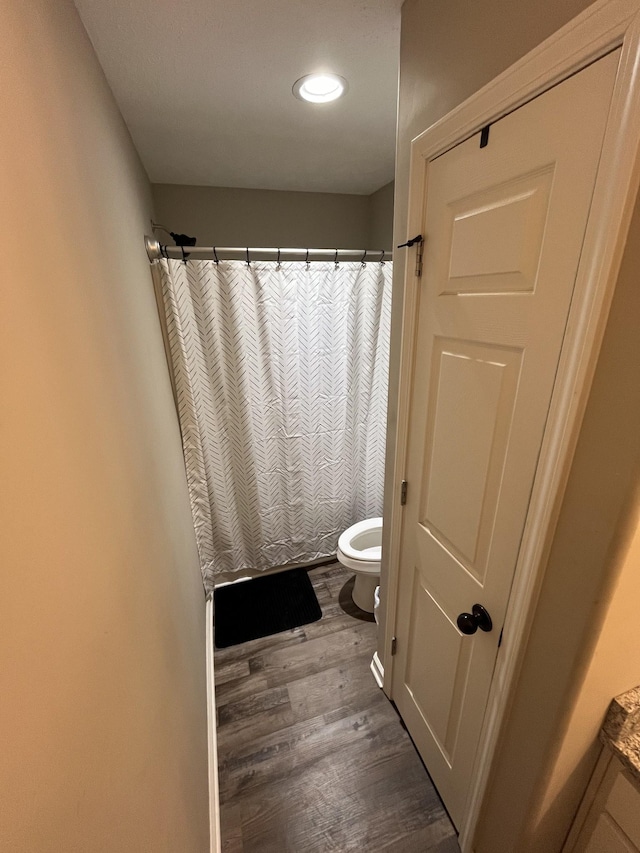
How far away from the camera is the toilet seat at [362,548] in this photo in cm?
191

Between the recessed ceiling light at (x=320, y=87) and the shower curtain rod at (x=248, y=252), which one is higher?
the recessed ceiling light at (x=320, y=87)

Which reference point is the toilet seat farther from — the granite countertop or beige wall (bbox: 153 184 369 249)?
beige wall (bbox: 153 184 369 249)

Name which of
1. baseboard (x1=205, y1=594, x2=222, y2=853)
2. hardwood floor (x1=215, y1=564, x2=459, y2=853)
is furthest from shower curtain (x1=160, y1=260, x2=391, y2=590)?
hardwood floor (x1=215, y1=564, x2=459, y2=853)

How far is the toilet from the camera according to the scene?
1.92 m

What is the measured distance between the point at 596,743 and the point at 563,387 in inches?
32.0

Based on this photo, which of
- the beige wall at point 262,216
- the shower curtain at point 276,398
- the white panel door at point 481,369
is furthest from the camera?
the beige wall at point 262,216

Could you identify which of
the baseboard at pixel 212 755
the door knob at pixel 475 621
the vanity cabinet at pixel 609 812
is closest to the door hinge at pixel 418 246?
the door knob at pixel 475 621

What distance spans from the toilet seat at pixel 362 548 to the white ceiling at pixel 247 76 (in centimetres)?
196

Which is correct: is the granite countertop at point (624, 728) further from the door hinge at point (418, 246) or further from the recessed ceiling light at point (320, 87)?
the recessed ceiling light at point (320, 87)

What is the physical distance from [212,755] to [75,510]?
1423 mm

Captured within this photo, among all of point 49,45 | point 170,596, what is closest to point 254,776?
point 170,596

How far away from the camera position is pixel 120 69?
1103 millimetres

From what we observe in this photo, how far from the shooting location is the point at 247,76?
1167 mm

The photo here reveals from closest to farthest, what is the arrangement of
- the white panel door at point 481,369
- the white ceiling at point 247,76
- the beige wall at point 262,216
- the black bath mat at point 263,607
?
the white panel door at point 481,369
the white ceiling at point 247,76
the black bath mat at point 263,607
the beige wall at point 262,216
